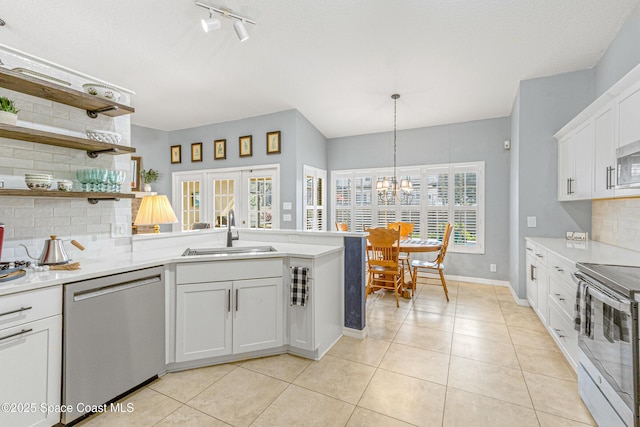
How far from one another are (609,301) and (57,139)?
345 centimetres

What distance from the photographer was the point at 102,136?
87.3 inches

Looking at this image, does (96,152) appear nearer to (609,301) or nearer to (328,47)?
(328,47)

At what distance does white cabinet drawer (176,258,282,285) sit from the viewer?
7.20ft

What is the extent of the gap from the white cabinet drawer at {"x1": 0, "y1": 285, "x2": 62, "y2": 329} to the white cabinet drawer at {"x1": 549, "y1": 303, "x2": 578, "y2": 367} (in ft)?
11.1

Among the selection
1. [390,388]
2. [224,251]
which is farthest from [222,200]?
[390,388]

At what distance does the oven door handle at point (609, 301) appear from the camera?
1.36 m

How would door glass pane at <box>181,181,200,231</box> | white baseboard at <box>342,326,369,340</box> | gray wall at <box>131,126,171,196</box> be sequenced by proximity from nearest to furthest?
white baseboard at <box>342,326,369,340</box> < gray wall at <box>131,126,171,196</box> < door glass pane at <box>181,181,200,231</box>

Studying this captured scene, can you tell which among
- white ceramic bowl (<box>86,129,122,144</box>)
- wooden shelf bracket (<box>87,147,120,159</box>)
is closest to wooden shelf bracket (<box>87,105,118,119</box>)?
white ceramic bowl (<box>86,129,122,144</box>)

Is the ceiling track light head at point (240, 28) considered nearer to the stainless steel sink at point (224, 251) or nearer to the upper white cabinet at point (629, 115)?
the stainless steel sink at point (224, 251)

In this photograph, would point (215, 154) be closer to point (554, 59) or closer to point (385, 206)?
point (385, 206)

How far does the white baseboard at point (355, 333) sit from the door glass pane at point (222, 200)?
3376mm

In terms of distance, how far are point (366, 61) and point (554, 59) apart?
209 centimetres

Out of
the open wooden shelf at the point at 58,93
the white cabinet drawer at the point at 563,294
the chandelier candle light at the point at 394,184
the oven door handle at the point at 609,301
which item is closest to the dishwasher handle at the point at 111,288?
the open wooden shelf at the point at 58,93

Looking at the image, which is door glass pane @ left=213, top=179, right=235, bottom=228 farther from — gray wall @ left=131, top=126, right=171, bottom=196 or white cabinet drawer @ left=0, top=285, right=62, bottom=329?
white cabinet drawer @ left=0, top=285, right=62, bottom=329
